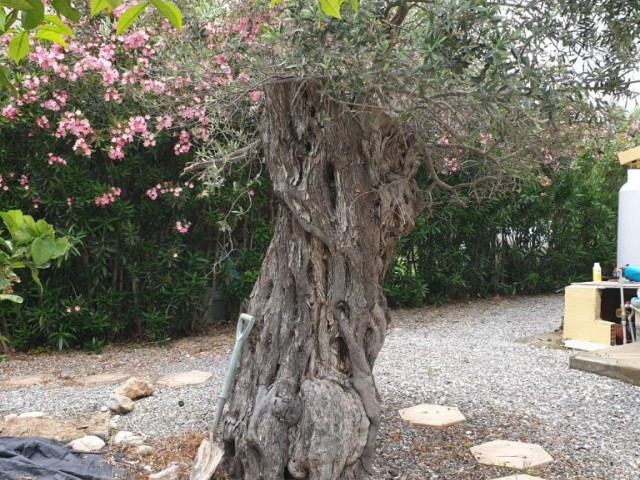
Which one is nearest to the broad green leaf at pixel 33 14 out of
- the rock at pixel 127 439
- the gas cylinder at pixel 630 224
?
the rock at pixel 127 439

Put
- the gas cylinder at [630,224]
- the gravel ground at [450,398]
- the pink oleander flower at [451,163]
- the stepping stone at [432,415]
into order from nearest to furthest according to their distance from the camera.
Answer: the gravel ground at [450,398] → the stepping stone at [432,415] → the pink oleander flower at [451,163] → the gas cylinder at [630,224]

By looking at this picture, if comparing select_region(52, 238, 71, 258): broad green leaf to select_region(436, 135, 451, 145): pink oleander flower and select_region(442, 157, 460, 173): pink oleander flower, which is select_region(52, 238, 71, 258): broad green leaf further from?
select_region(442, 157, 460, 173): pink oleander flower

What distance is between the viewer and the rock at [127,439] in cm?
340

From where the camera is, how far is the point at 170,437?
3482mm

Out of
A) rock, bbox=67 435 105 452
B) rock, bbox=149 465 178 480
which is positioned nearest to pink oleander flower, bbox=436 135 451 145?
rock, bbox=149 465 178 480

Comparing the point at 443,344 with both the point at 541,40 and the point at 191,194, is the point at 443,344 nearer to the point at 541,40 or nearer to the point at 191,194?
the point at 191,194

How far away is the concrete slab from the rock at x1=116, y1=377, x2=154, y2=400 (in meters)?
3.30

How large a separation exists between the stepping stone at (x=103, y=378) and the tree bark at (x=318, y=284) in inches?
92.0

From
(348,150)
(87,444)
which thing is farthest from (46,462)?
(348,150)

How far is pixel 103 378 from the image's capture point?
522cm

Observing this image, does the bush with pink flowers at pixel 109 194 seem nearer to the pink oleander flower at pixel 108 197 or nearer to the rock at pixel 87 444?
the pink oleander flower at pixel 108 197

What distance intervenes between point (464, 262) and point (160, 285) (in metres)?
4.59

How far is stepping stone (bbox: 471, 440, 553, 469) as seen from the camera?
324 cm

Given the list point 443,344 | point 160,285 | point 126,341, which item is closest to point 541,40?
point 443,344
